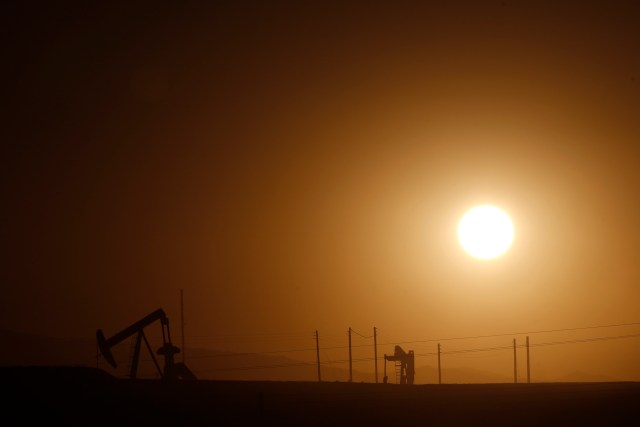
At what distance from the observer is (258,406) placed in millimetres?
26188

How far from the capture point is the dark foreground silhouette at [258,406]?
22.9m

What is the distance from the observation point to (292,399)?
2858 centimetres

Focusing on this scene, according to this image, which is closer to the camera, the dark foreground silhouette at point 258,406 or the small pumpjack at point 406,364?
the dark foreground silhouette at point 258,406

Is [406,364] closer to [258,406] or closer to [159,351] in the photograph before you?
[159,351]

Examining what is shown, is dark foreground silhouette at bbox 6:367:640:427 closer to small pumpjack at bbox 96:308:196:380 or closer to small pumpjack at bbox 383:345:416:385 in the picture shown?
small pumpjack at bbox 96:308:196:380

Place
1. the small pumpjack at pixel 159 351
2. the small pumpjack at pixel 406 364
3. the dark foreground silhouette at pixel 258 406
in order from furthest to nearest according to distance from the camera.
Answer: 1. the small pumpjack at pixel 406 364
2. the small pumpjack at pixel 159 351
3. the dark foreground silhouette at pixel 258 406

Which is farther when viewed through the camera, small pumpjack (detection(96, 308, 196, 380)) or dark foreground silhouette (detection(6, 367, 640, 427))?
small pumpjack (detection(96, 308, 196, 380))

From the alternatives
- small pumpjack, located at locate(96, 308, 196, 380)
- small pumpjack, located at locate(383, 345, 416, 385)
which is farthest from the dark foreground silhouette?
small pumpjack, located at locate(383, 345, 416, 385)

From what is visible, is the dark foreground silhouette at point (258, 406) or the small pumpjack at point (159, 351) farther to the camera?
the small pumpjack at point (159, 351)

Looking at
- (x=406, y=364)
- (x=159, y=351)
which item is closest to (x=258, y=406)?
(x=159, y=351)

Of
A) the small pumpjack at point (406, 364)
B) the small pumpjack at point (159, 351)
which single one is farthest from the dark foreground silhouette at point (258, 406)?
the small pumpjack at point (406, 364)

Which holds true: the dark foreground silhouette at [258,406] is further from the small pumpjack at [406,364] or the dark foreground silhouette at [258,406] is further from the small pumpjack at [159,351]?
the small pumpjack at [406,364]

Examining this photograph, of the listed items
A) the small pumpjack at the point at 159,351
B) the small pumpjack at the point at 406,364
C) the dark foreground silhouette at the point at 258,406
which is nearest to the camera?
the dark foreground silhouette at the point at 258,406

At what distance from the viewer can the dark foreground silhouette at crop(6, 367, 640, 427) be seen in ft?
75.0
